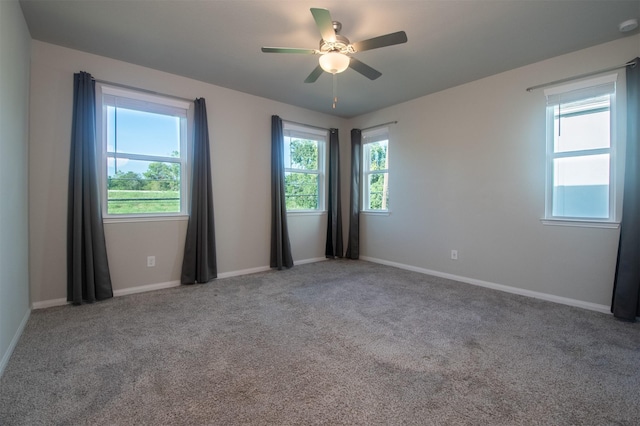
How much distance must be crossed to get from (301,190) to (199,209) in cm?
180

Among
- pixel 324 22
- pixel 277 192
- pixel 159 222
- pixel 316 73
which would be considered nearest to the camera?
pixel 324 22

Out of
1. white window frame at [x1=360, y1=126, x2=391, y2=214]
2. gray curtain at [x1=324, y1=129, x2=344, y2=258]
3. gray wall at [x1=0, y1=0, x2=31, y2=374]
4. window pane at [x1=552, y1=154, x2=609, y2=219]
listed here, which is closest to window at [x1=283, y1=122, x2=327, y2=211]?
gray curtain at [x1=324, y1=129, x2=344, y2=258]

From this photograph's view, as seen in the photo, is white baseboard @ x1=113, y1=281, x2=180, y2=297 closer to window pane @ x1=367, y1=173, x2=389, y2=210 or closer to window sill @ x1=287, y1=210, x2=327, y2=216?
window sill @ x1=287, y1=210, x2=327, y2=216

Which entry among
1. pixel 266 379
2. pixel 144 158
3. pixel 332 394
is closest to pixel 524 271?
pixel 332 394

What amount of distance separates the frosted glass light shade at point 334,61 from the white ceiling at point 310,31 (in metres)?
0.33

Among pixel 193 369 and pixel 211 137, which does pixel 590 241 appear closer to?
pixel 193 369

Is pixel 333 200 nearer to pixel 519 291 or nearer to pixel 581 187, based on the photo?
pixel 519 291

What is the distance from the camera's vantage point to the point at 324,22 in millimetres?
2037

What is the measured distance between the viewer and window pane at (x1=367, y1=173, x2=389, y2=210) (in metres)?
4.93

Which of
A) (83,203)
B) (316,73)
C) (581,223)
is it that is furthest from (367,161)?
(83,203)

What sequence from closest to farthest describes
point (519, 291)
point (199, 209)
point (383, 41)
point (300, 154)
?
point (383, 41) → point (519, 291) → point (199, 209) → point (300, 154)

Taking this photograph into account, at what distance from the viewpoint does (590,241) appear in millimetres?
2910

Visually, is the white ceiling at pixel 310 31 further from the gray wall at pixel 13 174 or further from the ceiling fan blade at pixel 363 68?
the gray wall at pixel 13 174

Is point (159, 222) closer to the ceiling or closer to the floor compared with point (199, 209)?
closer to the floor
